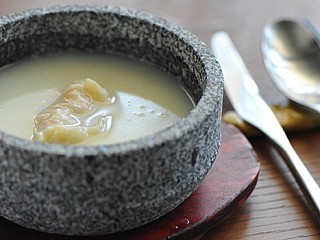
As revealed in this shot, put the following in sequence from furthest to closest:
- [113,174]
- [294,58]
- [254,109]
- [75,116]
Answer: [294,58]
[254,109]
[75,116]
[113,174]

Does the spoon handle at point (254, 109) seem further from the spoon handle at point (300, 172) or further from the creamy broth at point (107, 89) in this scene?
the creamy broth at point (107, 89)

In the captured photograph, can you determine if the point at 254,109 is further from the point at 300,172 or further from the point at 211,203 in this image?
the point at 211,203

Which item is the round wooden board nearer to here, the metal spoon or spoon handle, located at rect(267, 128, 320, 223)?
spoon handle, located at rect(267, 128, 320, 223)

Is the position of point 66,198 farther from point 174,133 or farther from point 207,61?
point 207,61

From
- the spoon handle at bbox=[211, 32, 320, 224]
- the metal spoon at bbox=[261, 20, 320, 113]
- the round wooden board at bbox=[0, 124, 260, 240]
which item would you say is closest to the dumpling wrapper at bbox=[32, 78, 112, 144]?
the round wooden board at bbox=[0, 124, 260, 240]

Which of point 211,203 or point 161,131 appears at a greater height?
point 161,131

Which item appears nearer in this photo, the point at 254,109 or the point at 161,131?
the point at 161,131

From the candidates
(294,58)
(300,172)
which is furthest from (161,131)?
(294,58)

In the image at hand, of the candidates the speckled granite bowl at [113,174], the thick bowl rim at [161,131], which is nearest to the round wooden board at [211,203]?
the speckled granite bowl at [113,174]
